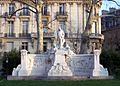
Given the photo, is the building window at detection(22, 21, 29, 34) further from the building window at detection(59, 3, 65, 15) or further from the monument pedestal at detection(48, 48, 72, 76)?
the monument pedestal at detection(48, 48, 72, 76)

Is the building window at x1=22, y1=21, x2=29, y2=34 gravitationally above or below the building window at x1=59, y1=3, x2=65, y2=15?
below

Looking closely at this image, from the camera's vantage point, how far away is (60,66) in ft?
116

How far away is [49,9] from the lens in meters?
83.9

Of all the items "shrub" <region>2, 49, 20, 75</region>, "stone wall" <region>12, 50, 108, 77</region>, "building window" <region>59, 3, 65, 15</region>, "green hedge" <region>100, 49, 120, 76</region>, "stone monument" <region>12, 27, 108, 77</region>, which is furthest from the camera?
"building window" <region>59, 3, 65, 15</region>

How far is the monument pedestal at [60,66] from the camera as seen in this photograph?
35062 millimetres

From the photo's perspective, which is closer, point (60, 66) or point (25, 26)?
point (60, 66)

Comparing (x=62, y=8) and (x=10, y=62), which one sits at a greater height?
(x=62, y=8)

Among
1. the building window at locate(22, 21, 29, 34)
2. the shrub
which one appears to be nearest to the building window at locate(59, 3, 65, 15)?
the building window at locate(22, 21, 29, 34)

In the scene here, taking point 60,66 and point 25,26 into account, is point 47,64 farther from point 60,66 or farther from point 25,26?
point 25,26

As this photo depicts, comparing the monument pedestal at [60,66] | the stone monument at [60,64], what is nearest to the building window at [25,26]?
the stone monument at [60,64]

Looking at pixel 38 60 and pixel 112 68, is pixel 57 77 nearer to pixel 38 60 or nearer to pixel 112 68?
pixel 38 60

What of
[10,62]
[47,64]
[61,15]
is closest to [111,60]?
[10,62]

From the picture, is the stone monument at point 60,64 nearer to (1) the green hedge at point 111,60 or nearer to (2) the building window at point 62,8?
(1) the green hedge at point 111,60

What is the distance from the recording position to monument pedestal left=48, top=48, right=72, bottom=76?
115 ft
